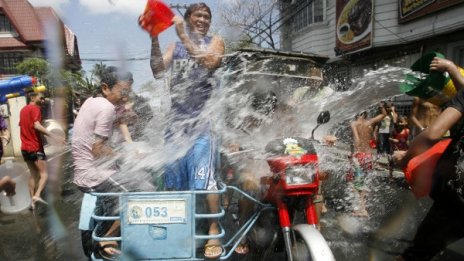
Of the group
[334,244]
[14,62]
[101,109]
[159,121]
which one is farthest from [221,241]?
[14,62]

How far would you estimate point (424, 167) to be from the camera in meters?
2.52

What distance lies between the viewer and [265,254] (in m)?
3.73

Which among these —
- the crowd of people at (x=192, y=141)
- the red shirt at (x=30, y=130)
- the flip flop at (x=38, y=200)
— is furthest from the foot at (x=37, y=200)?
the crowd of people at (x=192, y=141)

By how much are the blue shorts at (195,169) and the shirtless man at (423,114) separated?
10.8 ft

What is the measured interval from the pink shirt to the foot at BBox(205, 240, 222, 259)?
0.97 metres

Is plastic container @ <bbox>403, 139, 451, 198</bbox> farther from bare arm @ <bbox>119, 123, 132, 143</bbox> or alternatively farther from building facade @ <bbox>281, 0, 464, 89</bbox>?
building facade @ <bbox>281, 0, 464, 89</bbox>

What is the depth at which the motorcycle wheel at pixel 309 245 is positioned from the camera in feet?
8.48

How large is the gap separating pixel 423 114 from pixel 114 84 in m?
4.09

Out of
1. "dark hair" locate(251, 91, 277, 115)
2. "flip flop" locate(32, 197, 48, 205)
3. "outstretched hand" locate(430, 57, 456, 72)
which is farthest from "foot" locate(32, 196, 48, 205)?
"outstretched hand" locate(430, 57, 456, 72)

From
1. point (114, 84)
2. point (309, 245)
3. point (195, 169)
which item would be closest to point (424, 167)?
point (309, 245)

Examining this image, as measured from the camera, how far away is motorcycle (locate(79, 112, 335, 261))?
8.28 ft

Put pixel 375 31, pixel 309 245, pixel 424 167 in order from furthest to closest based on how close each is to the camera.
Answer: pixel 375 31, pixel 309 245, pixel 424 167

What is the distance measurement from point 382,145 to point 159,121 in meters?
8.07

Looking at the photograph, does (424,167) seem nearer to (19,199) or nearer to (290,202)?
(290,202)
